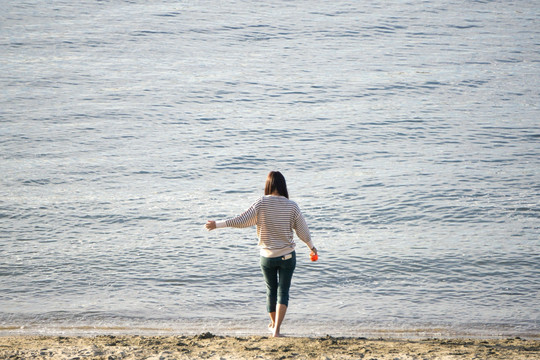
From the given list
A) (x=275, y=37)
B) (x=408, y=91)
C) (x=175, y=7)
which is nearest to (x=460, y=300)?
(x=408, y=91)

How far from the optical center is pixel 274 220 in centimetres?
648

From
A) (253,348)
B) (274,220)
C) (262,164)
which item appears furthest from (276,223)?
(262,164)

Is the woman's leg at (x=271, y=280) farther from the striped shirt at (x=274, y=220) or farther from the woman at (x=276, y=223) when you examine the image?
the striped shirt at (x=274, y=220)

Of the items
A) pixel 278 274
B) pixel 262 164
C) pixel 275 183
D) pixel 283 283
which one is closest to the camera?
pixel 275 183

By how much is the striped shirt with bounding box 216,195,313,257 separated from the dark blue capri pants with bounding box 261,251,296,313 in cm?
10

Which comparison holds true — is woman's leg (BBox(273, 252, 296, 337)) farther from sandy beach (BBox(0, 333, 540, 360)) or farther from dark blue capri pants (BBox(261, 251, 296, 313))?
sandy beach (BBox(0, 333, 540, 360))

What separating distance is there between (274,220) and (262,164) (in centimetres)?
1052

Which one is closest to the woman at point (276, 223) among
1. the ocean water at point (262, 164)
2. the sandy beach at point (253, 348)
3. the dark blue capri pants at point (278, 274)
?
the dark blue capri pants at point (278, 274)

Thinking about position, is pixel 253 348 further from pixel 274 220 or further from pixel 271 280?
pixel 274 220

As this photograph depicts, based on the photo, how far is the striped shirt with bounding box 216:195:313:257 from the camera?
6.46m

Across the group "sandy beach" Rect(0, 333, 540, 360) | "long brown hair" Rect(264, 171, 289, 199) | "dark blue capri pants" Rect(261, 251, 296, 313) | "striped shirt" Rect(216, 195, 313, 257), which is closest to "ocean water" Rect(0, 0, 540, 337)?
"sandy beach" Rect(0, 333, 540, 360)

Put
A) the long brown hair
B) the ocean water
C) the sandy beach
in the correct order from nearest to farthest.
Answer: the sandy beach, the long brown hair, the ocean water

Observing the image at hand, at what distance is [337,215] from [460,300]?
4278 millimetres

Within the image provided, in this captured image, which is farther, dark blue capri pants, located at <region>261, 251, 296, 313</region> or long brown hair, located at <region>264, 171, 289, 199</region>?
dark blue capri pants, located at <region>261, 251, 296, 313</region>
